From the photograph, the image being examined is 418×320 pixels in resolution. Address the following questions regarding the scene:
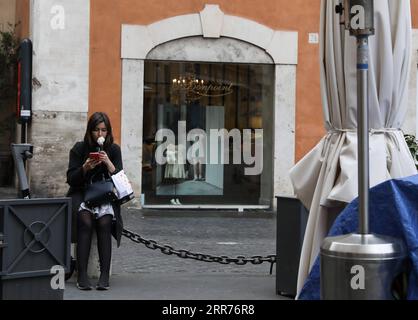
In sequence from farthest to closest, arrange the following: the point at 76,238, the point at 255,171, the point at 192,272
Result: the point at 255,171 → the point at 192,272 → the point at 76,238

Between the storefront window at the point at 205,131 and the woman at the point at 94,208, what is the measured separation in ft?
23.1

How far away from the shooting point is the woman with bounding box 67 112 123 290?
7113 millimetres

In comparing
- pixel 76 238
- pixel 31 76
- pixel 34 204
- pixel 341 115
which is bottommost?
pixel 76 238

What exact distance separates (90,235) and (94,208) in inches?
10.6

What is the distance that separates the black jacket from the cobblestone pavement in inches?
44.2

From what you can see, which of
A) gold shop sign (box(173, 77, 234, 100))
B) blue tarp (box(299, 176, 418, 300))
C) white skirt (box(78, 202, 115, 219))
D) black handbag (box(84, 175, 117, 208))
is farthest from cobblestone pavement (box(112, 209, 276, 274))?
blue tarp (box(299, 176, 418, 300))

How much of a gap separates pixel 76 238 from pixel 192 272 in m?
1.60

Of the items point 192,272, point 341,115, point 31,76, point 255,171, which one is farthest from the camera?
point 255,171

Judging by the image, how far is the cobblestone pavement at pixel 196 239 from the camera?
28.3ft

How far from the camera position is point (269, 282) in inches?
304

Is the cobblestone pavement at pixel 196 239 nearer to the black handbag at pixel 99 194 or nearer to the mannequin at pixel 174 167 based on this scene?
the mannequin at pixel 174 167

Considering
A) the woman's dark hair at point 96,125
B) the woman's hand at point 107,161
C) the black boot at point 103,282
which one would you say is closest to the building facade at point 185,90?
the woman's dark hair at point 96,125
